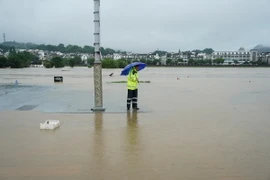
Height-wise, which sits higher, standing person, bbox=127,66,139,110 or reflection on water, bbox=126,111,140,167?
standing person, bbox=127,66,139,110

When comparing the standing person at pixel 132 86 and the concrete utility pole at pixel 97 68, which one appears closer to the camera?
the concrete utility pole at pixel 97 68

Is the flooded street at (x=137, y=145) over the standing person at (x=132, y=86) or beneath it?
beneath

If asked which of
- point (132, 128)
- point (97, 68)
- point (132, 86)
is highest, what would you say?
point (97, 68)

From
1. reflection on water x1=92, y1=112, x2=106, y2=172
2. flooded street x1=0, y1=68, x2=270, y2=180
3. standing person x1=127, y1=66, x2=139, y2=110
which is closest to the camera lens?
flooded street x1=0, y1=68, x2=270, y2=180

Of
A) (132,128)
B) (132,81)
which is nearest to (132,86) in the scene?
(132,81)

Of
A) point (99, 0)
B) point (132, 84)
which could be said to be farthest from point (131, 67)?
point (99, 0)

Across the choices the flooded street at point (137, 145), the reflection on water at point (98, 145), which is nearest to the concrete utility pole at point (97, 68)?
the flooded street at point (137, 145)

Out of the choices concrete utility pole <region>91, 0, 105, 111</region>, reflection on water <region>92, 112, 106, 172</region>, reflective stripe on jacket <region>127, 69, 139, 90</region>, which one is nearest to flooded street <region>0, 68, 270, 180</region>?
reflection on water <region>92, 112, 106, 172</region>

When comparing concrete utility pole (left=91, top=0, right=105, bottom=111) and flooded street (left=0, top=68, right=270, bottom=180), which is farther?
concrete utility pole (left=91, top=0, right=105, bottom=111)

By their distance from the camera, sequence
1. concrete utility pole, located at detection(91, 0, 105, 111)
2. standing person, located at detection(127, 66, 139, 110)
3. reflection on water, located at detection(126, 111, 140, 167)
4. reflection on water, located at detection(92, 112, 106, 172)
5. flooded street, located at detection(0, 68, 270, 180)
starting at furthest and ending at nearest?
standing person, located at detection(127, 66, 139, 110) < concrete utility pole, located at detection(91, 0, 105, 111) < reflection on water, located at detection(126, 111, 140, 167) < reflection on water, located at detection(92, 112, 106, 172) < flooded street, located at detection(0, 68, 270, 180)

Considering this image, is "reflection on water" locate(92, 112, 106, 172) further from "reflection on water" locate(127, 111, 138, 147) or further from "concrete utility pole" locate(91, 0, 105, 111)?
"concrete utility pole" locate(91, 0, 105, 111)

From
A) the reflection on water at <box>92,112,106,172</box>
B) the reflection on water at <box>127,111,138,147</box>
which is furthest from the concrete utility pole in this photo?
the reflection on water at <box>92,112,106,172</box>

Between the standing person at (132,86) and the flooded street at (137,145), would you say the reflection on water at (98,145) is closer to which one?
the flooded street at (137,145)

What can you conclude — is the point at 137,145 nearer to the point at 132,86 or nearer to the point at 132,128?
the point at 132,128
